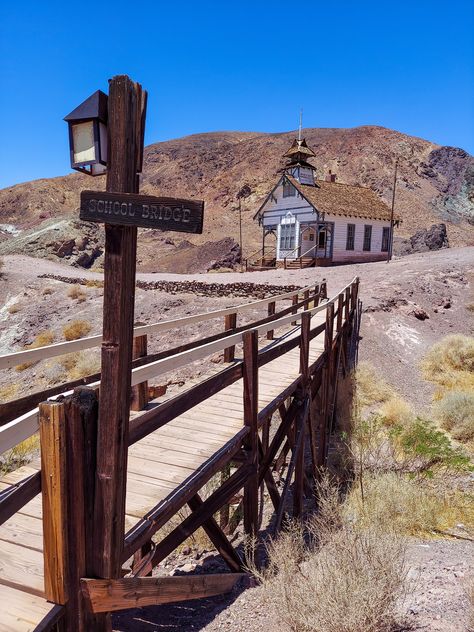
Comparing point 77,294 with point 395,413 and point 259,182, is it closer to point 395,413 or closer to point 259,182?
point 395,413

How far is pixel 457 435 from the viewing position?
10.3 metres

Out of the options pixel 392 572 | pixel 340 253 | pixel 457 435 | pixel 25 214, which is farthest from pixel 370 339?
pixel 25 214

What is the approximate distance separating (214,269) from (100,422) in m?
36.3

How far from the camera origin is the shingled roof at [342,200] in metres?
30.7

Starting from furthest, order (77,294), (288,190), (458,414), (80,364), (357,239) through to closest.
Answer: (288,190) → (357,239) → (77,294) → (80,364) → (458,414)

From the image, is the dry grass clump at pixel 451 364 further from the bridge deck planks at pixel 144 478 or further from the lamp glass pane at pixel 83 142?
the lamp glass pane at pixel 83 142

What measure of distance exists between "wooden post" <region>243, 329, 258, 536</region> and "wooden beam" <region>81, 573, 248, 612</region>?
767 millimetres

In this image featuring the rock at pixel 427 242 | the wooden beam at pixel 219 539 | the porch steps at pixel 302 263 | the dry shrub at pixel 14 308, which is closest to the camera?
the wooden beam at pixel 219 539

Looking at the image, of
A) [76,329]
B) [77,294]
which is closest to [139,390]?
[76,329]

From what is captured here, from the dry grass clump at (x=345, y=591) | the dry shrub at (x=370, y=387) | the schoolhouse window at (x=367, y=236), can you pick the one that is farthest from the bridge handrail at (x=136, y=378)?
the schoolhouse window at (x=367, y=236)

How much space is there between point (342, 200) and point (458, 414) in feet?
80.7

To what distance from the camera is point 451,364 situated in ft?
47.3

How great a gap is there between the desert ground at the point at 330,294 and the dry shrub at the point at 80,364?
10cm

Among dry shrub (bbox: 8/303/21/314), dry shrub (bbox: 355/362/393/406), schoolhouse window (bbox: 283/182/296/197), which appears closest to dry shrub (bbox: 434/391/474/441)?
dry shrub (bbox: 355/362/393/406)
